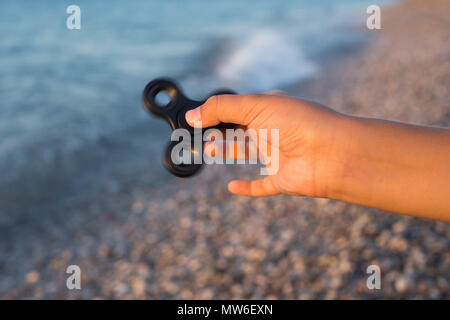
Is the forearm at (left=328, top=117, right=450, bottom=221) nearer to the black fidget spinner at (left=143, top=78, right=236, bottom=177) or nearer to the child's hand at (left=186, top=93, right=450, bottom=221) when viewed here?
the child's hand at (left=186, top=93, right=450, bottom=221)

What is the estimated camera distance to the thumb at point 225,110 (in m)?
1.89

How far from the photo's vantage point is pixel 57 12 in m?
16.5

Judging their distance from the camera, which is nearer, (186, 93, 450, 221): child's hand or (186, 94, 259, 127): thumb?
(186, 93, 450, 221): child's hand

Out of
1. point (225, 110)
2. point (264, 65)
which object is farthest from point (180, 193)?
point (264, 65)

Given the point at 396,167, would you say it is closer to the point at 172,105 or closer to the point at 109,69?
the point at 172,105

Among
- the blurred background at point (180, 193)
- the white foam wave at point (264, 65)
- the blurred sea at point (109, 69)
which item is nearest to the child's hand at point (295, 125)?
the blurred background at point (180, 193)

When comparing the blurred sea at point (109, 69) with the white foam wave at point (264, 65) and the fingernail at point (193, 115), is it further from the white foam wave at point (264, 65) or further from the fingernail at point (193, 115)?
the fingernail at point (193, 115)

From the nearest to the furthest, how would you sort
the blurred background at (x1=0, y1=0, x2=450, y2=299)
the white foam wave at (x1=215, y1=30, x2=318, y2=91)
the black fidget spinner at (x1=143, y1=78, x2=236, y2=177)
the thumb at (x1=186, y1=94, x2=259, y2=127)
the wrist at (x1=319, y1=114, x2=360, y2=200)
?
the wrist at (x1=319, y1=114, x2=360, y2=200), the thumb at (x1=186, y1=94, x2=259, y2=127), the black fidget spinner at (x1=143, y1=78, x2=236, y2=177), the blurred background at (x1=0, y1=0, x2=450, y2=299), the white foam wave at (x1=215, y1=30, x2=318, y2=91)

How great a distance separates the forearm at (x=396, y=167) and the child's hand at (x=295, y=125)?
0.06 metres

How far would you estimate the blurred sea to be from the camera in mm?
5359

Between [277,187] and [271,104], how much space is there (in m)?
0.48

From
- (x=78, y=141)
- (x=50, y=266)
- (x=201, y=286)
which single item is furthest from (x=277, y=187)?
(x=78, y=141)

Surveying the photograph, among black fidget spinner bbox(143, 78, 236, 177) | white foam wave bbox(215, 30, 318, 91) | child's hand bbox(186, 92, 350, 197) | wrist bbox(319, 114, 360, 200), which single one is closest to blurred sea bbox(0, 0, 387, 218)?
white foam wave bbox(215, 30, 318, 91)

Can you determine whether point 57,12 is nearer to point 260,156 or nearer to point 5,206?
point 5,206
